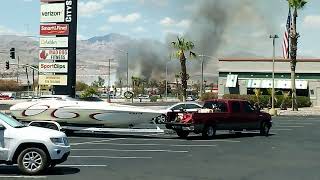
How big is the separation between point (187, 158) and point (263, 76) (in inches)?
2347

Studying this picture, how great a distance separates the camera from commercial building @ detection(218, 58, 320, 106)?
2824 inches

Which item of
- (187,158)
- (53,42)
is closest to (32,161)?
(187,158)

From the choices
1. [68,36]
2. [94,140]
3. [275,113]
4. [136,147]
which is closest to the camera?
[136,147]

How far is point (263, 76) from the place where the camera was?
245 feet

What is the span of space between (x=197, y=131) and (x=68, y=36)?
17356 millimetres

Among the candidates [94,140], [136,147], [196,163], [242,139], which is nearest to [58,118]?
[94,140]

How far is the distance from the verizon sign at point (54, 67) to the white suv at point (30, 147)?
27.2 meters

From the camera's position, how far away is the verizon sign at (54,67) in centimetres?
3966

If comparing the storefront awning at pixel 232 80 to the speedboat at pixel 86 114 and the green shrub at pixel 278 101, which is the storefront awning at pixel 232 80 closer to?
the green shrub at pixel 278 101

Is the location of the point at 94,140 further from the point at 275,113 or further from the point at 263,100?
the point at 263,100

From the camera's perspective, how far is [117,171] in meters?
13.6

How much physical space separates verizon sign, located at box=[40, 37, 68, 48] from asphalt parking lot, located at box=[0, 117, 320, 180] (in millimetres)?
14707

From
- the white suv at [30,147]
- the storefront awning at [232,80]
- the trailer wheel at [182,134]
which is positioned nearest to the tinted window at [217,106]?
the trailer wheel at [182,134]

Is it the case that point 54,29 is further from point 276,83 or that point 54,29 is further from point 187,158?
point 276,83
